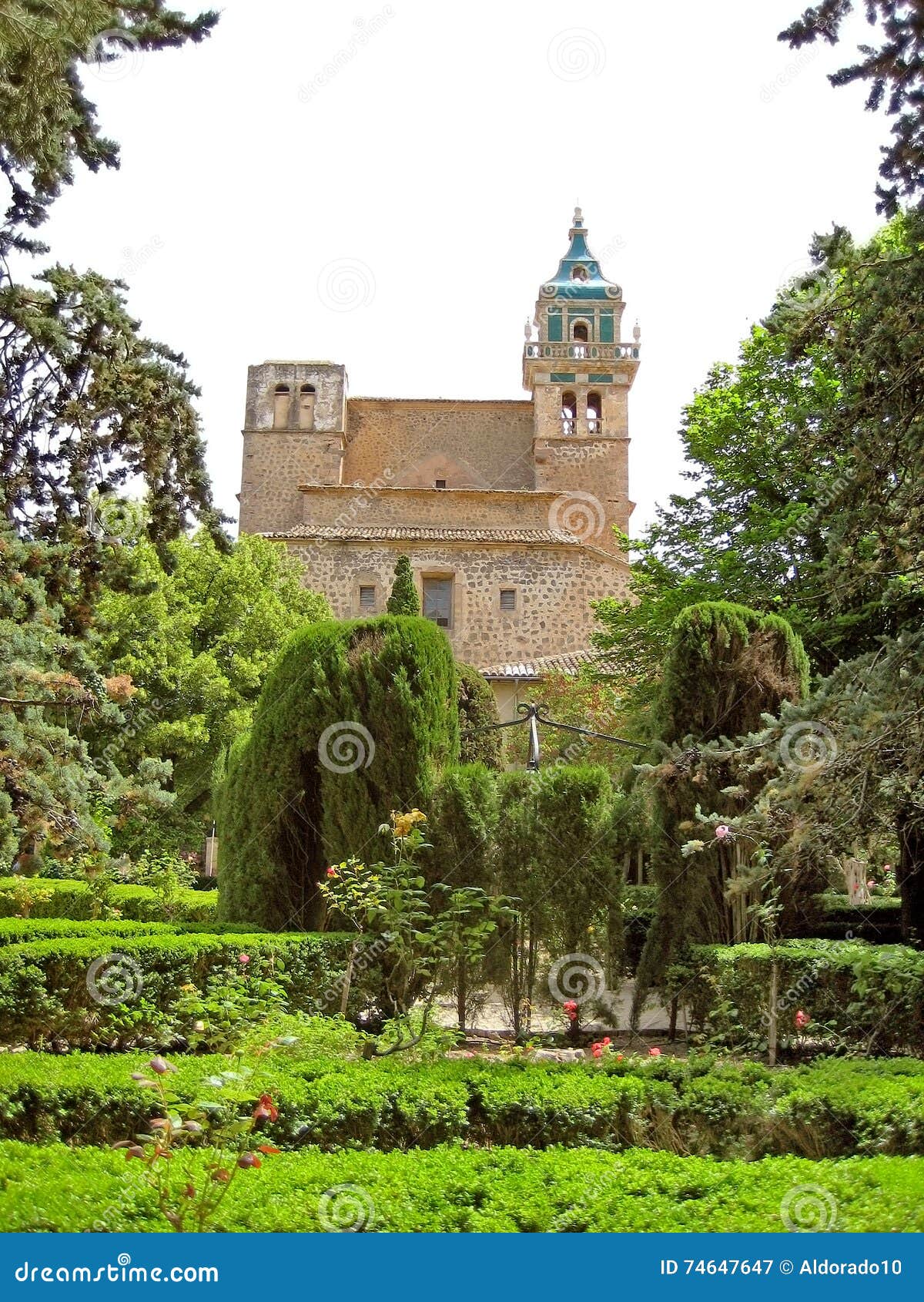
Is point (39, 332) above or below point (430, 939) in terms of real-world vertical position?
above

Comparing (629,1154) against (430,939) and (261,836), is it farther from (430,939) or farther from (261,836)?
(261,836)

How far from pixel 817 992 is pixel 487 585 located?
23297 millimetres

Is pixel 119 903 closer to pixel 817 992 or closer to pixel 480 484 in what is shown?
pixel 817 992

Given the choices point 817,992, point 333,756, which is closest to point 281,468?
point 333,756

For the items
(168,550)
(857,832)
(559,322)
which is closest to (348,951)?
(168,550)

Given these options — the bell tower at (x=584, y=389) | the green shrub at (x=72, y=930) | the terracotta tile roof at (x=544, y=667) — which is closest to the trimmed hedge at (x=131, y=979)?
the green shrub at (x=72, y=930)

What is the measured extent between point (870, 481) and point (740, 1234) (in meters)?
3.97

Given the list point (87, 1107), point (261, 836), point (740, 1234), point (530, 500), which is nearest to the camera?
point (740, 1234)

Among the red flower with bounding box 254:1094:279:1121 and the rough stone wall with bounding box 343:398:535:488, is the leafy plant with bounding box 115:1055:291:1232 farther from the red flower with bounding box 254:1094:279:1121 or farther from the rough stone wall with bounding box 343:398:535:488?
the rough stone wall with bounding box 343:398:535:488

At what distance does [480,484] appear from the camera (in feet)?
129

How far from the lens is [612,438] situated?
37.9m

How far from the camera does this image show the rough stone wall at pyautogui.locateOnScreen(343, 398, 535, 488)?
129 ft

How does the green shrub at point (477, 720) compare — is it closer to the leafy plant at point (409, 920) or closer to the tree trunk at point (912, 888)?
the leafy plant at point (409, 920)

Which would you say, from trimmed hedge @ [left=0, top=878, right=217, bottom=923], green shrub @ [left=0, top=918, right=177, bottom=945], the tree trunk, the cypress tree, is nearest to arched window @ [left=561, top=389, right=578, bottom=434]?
the cypress tree
